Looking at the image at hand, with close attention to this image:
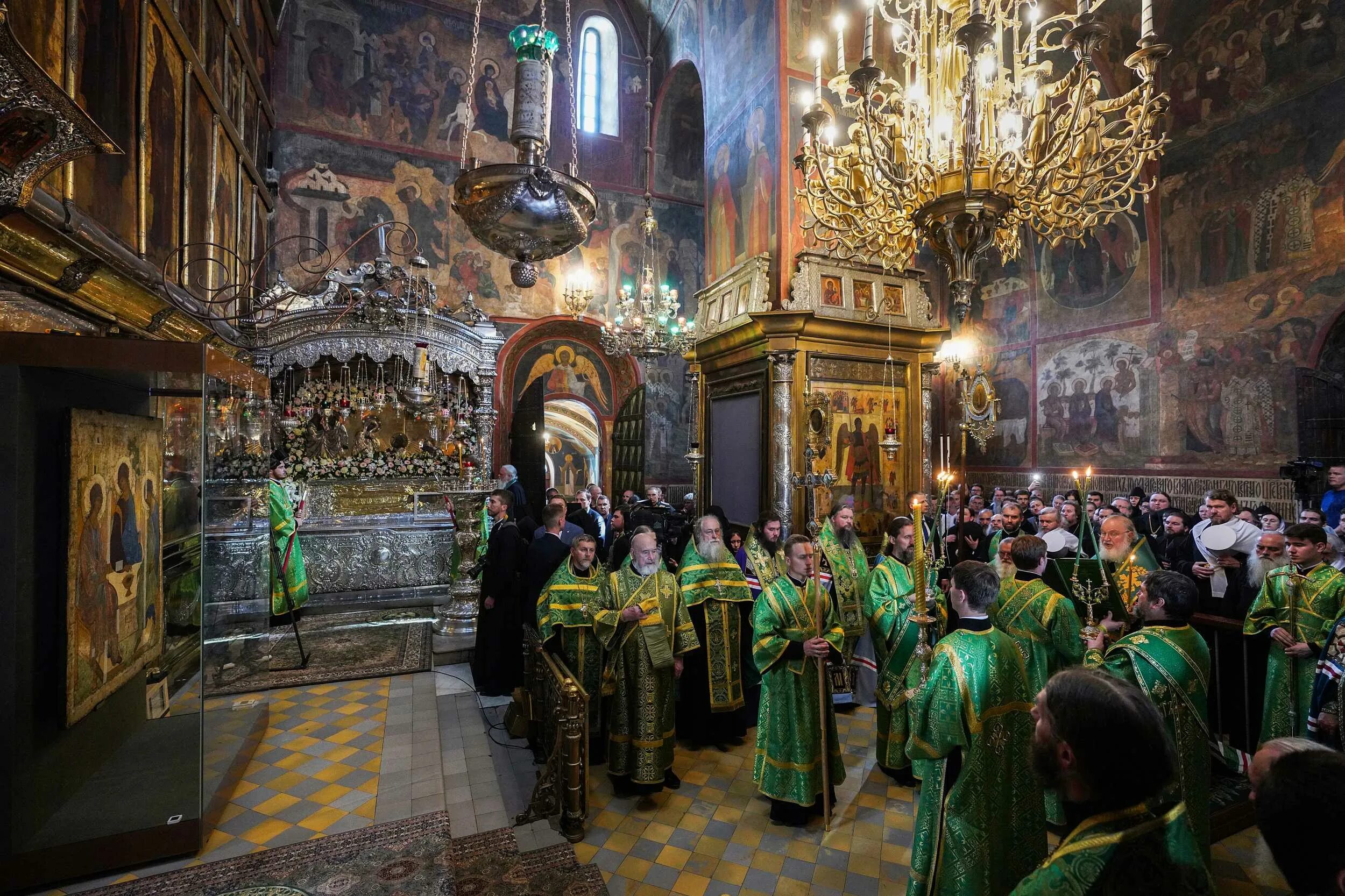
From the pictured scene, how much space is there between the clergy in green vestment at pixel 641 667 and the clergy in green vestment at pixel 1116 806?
292cm

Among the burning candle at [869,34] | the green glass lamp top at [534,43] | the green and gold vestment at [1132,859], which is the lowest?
the green and gold vestment at [1132,859]

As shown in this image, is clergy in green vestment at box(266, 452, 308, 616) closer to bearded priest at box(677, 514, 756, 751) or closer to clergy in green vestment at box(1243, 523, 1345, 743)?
bearded priest at box(677, 514, 756, 751)

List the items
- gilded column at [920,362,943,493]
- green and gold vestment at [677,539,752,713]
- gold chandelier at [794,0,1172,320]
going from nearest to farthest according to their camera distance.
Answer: gold chandelier at [794,0,1172,320] → green and gold vestment at [677,539,752,713] → gilded column at [920,362,943,493]

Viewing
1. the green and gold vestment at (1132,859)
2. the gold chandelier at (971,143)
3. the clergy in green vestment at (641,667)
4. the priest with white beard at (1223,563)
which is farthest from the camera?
the priest with white beard at (1223,563)

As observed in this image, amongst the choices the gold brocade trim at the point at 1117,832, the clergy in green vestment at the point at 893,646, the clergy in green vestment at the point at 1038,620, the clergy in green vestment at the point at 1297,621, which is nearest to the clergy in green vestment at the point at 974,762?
the gold brocade trim at the point at 1117,832

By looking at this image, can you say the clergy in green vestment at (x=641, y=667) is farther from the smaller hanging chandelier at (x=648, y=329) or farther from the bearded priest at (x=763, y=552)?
the smaller hanging chandelier at (x=648, y=329)

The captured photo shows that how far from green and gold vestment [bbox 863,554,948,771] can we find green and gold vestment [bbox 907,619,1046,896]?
1319 mm

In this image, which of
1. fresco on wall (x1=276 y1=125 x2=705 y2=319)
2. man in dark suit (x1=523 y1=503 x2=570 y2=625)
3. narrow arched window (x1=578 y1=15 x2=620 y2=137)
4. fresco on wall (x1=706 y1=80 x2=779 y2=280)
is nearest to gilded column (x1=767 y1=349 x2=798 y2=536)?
fresco on wall (x1=706 y1=80 x2=779 y2=280)

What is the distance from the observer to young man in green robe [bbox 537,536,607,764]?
183 inches

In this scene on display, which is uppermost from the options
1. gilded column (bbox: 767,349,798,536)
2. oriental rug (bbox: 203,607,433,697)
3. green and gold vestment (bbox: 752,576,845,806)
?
gilded column (bbox: 767,349,798,536)

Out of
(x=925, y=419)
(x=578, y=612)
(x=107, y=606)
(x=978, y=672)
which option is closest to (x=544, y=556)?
(x=578, y=612)

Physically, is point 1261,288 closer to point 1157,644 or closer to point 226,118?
point 1157,644

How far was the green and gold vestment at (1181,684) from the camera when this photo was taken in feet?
9.35

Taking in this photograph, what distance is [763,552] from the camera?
5582 mm
